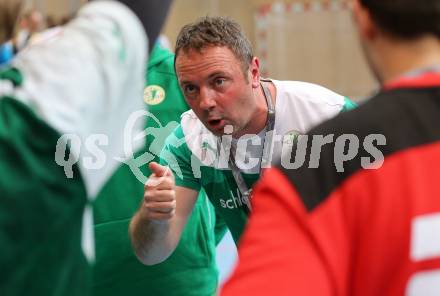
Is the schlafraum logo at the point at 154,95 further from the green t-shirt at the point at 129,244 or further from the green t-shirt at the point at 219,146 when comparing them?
the green t-shirt at the point at 219,146

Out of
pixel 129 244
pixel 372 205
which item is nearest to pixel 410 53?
pixel 372 205

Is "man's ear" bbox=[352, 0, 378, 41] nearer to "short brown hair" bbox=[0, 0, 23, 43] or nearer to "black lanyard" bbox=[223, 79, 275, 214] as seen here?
"short brown hair" bbox=[0, 0, 23, 43]

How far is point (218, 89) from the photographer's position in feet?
8.36

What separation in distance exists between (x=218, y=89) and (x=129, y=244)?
67 centimetres

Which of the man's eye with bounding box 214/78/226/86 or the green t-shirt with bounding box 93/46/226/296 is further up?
the man's eye with bounding box 214/78/226/86

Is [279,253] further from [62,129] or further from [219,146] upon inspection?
[219,146]

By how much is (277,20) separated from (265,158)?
6.03 metres

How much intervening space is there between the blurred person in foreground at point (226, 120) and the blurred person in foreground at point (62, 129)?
4.57 feet

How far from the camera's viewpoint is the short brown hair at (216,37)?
2.59m

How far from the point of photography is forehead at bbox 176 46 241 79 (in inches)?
100

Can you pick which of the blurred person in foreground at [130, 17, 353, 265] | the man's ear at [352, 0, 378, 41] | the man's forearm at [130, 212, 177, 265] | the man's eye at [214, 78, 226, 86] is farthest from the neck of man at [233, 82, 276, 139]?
the man's ear at [352, 0, 378, 41]

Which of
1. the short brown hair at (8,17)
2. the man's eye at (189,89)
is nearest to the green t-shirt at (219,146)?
the man's eye at (189,89)

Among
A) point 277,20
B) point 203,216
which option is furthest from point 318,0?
point 203,216

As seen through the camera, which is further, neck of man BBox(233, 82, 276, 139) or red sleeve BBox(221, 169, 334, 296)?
neck of man BBox(233, 82, 276, 139)
